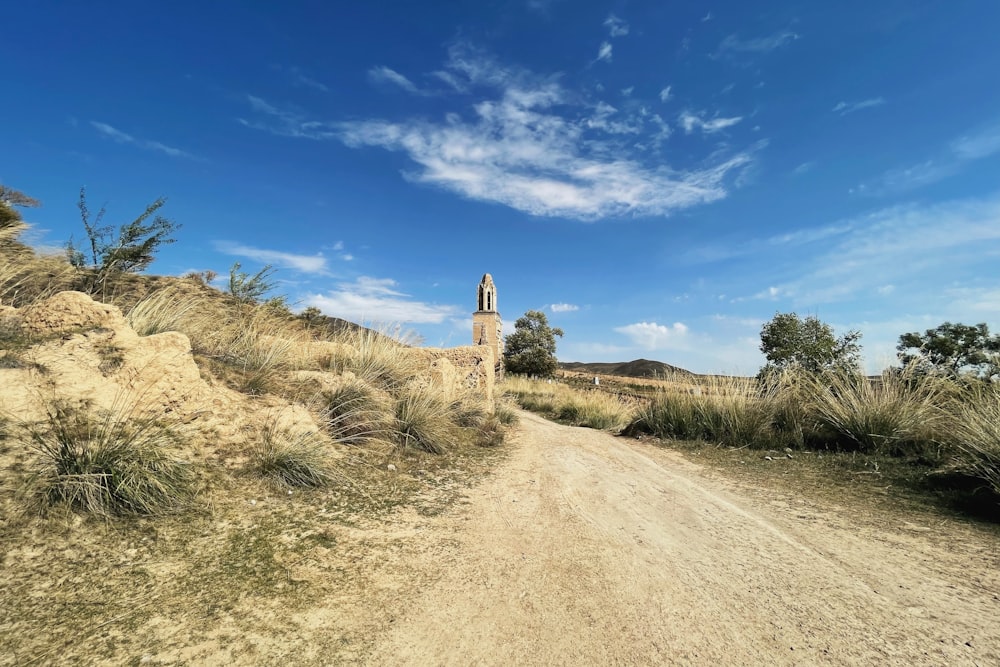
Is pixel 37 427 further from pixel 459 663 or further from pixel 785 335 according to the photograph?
pixel 785 335

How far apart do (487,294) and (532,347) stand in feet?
52.0

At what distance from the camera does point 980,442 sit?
14.3 ft

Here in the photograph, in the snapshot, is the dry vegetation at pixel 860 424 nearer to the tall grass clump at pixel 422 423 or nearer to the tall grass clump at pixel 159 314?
the tall grass clump at pixel 422 423

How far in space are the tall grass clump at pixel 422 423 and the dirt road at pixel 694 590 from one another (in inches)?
60.3

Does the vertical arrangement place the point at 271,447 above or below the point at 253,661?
above

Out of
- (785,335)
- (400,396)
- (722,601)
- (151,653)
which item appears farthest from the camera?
(785,335)

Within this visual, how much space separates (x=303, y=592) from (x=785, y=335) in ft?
83.0

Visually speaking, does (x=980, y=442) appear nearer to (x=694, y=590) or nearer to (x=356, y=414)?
(x=694, y=590)

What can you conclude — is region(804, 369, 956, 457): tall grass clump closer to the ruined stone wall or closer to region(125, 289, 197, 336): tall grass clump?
the ruined stone wall

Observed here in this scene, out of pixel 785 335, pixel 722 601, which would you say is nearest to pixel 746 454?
pixel 722 601

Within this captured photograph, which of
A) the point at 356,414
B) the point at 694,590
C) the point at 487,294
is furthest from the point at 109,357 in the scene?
the point at 487,294

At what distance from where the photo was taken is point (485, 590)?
8.54ft

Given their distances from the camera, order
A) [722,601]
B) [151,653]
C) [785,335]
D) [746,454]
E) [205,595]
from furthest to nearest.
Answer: [785,335], [746,454], [722,601], [205,595], [151,653]

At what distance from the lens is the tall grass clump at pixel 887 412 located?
5.78 metres
